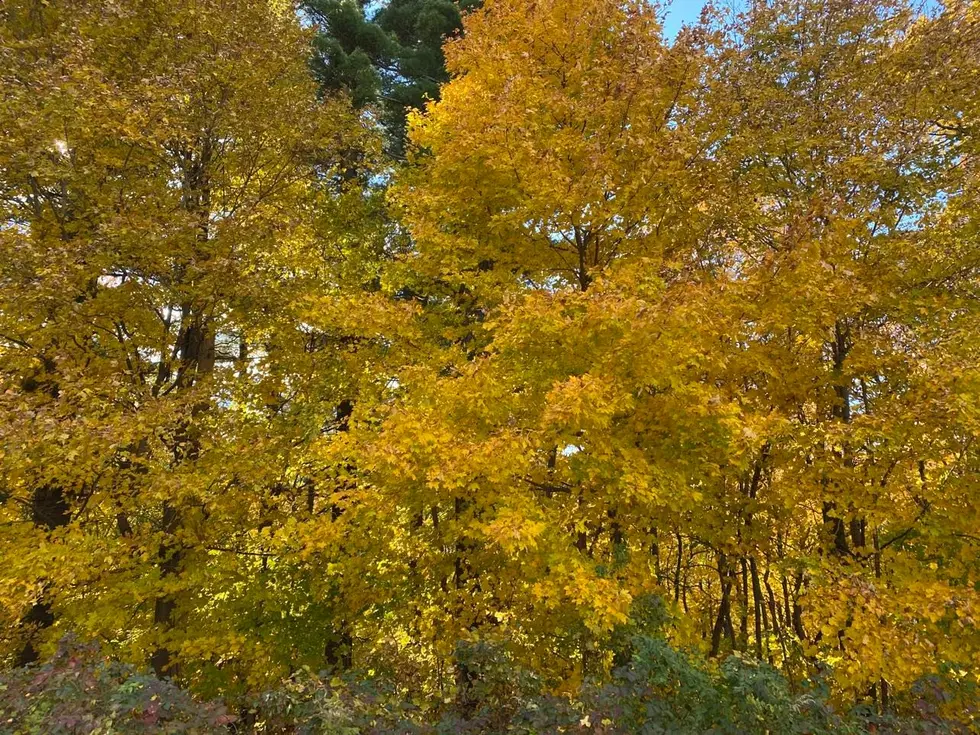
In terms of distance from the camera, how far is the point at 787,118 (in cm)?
807

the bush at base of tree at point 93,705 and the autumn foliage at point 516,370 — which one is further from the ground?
the autumn foliage at point 516,370

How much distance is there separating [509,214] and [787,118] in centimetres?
436

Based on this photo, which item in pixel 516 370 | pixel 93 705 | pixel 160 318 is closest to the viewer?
pixel 93 705

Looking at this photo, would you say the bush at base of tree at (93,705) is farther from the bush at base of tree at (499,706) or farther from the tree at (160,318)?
the tree at (160,318)

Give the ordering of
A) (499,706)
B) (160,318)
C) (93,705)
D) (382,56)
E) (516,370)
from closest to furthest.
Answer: (93,705) → (499,706) → (516,370) → (160,318) → (382,56)

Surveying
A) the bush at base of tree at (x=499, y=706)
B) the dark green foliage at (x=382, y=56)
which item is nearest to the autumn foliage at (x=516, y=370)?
the bush at base of tree at (x=499, y=706)

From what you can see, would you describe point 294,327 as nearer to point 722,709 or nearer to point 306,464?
point 306,464

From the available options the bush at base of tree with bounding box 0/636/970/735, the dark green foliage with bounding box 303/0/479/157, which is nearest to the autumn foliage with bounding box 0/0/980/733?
the bush at base of tree with bounding box 0/636/970/735

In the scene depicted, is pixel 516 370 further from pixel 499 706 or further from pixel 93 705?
pixel 93 705

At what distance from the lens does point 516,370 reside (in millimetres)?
Result: 6949

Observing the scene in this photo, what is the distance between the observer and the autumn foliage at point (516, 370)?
575 cm

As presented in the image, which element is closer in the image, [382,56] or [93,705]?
[93,705]

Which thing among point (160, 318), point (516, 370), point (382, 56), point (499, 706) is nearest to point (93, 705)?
point (499, 706)

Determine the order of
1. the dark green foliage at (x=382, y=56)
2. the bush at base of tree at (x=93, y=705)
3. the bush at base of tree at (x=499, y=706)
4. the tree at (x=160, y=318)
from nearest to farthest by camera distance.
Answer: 1. the bush at base of tree at (x=93, y=705)
2. the bush at base of tree at (x=499, y=706)
3. the tree at (x=160, y=318)
4. the dark green foliage at (x=382, y=56)
